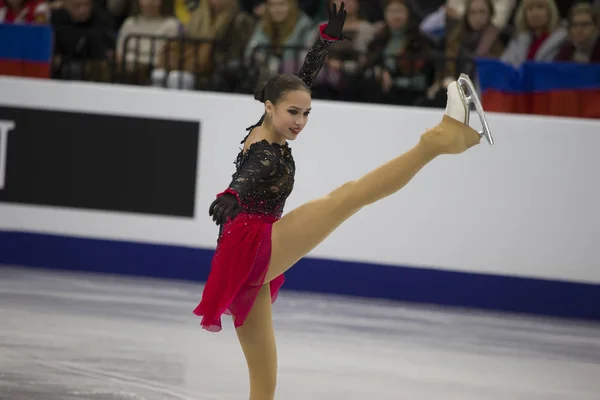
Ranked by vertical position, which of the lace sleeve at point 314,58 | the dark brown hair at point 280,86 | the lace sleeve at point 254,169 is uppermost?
the lace sleeve at point 314,58

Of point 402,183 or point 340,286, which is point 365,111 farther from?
point 402,183

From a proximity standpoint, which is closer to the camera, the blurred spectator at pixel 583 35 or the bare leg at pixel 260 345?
the bare leg at pixel 260 345

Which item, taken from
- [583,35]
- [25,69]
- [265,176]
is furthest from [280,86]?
[25,69]

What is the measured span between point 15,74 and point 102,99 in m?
0.76

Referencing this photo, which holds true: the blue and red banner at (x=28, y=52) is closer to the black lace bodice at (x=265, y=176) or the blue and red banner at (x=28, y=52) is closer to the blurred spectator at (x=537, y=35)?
the blurred spectator at (x=537, y=35)

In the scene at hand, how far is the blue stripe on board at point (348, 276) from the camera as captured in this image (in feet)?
20.1

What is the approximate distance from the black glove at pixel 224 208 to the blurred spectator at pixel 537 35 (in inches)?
164

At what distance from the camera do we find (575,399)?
13.5 feet

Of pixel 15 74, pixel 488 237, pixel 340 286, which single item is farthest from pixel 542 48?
pixel 15 74

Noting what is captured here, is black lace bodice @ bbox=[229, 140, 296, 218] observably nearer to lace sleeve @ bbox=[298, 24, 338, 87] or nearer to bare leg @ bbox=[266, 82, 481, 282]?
bare leg @ bbox=[266, 82, 481, 282]

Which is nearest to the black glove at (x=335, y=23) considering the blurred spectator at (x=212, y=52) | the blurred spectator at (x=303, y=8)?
the blurred spectator at (x=212, y=52)

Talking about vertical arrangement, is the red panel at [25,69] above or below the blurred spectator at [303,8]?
below

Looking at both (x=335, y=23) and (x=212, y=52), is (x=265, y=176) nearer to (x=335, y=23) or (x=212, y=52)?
(x=335, y=23)

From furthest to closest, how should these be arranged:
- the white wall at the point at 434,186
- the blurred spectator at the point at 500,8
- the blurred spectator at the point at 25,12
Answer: the blurred spectator at the point at 25,12, the blurred spectator at the point at 500,8, the white wall at the point at 434,186
